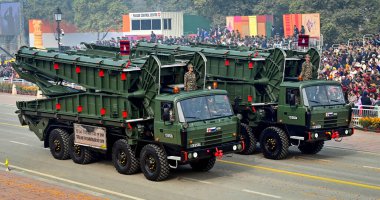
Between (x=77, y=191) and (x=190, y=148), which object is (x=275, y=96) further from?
(x=77, y=191)

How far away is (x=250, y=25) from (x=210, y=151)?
41398 millimetres

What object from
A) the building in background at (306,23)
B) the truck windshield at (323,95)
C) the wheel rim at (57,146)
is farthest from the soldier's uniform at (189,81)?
the building in background at (306,23)

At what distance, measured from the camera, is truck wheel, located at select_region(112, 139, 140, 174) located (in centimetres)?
2080


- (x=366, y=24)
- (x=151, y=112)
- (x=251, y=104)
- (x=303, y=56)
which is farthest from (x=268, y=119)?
(x=366, y=24)

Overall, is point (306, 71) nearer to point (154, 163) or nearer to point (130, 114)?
point (130, 114)

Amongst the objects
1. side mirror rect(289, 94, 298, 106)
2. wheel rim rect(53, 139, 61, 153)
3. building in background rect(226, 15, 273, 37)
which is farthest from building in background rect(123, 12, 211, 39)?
side mirror rect(289, 94, 298, 106)

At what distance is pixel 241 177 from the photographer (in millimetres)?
20562

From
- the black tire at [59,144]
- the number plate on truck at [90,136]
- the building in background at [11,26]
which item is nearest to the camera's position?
the number plate on truck at [90,136]

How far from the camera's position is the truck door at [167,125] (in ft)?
63.8

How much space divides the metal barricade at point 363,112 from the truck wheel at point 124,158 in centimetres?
1307

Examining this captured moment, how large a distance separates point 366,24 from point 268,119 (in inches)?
1384

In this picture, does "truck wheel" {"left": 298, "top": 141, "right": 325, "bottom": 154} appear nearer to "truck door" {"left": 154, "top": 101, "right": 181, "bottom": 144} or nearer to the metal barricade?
the metal barricade

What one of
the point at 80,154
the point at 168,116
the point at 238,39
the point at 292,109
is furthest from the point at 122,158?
the point at 238,39

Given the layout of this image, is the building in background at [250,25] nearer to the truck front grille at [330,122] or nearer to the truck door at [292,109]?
the truck door at [292,109]
